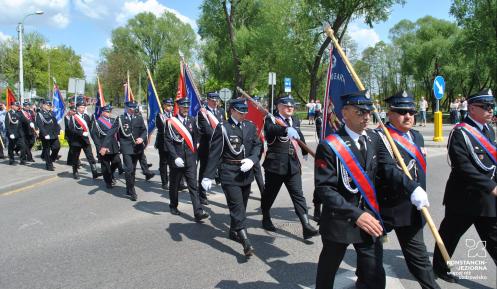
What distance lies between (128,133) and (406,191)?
22.9 ft

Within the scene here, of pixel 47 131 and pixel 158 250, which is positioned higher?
pixel 47 131

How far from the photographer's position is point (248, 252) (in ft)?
16.4

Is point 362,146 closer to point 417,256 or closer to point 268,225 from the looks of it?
point 417,256

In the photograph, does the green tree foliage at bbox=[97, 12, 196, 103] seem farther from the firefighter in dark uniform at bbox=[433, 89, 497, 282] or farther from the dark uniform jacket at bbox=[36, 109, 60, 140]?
the firefighter in dark uniform at bbox=[433, 89, 497, 282]

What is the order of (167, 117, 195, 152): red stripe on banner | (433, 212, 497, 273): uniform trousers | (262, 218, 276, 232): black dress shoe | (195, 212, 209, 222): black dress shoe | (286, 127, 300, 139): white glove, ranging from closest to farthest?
(433, 212, 497, 273): uniform trousers
(286, 127, 300, 139): white glove
(262, 218, 276, 232): black dress shoe
(195, 212, 209, 222): black dress shoe
(167, 117, 195, 152): red stripe on banner

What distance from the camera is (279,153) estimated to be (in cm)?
608

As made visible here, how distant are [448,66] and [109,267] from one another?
52.4 metres

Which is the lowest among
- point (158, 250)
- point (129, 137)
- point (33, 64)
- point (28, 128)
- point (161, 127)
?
point (158, 250)

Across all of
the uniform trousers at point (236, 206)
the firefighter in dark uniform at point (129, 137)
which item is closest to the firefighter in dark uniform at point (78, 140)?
the firefighter in dark uniform at point (129, 137)

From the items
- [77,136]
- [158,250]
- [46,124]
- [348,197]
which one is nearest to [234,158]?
[158,250]

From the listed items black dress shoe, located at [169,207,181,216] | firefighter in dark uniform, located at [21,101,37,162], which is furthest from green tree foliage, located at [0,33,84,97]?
black dress shoe, located at [169,207,181,216]

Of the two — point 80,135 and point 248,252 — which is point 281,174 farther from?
point 80,135

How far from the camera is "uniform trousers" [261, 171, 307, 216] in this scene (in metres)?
5.80

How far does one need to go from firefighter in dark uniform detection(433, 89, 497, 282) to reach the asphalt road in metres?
0.59
